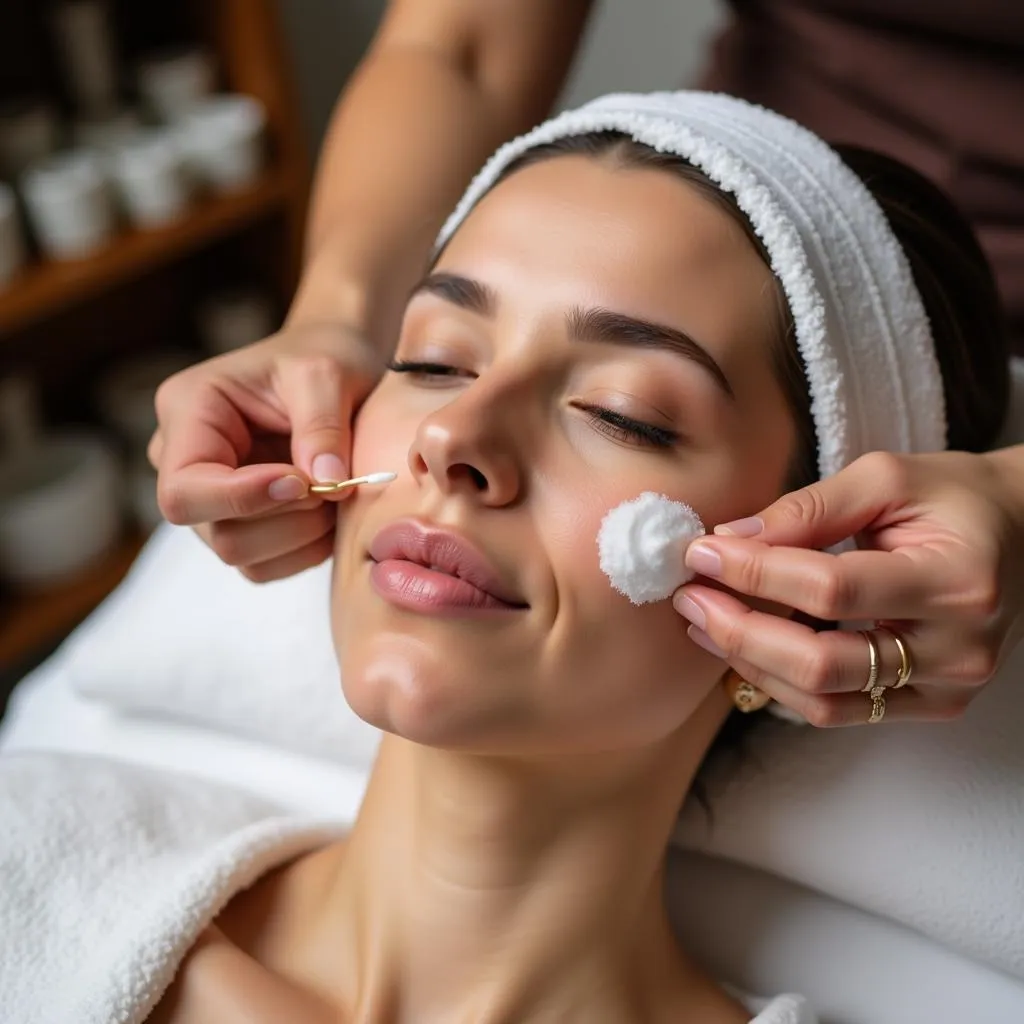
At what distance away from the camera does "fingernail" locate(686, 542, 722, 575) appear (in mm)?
750

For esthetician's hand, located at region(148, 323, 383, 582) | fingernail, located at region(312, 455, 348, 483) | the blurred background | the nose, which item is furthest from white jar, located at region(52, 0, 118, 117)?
the nose

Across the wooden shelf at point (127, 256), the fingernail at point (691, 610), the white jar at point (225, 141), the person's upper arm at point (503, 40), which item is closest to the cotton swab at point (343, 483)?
the fingernail at point (691, 610)

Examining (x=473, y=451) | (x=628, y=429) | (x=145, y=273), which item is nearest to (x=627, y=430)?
(x=628, y=429)

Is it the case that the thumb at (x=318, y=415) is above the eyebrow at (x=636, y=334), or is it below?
below

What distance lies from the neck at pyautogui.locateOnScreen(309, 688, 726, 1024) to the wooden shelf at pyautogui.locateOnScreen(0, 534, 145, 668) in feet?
4.25

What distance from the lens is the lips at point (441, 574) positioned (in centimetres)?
79

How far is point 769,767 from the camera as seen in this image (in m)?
1.11

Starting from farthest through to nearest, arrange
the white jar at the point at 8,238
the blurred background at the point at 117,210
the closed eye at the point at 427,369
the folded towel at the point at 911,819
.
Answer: the blurred background at the point at 117,210 < the white jar at the point at 8,238 < the folded towel at the point at 911,819 < the closed eye at the point at 427,369

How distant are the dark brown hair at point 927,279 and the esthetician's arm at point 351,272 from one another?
0.77 feet

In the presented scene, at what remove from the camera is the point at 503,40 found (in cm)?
137

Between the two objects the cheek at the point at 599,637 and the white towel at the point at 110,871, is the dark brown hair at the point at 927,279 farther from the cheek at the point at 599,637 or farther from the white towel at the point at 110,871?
the white towel at the point at 110,871

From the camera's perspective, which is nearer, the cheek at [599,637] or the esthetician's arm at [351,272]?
the cheek at [599,637]

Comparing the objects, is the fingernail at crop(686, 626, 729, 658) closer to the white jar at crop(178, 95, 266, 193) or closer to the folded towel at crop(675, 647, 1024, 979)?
the folded towel at crop(675, 647, 1024, 979)

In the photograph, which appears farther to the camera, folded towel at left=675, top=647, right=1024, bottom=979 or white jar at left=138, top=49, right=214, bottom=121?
white jar at left=138, top=49, right=214, bottom=121
